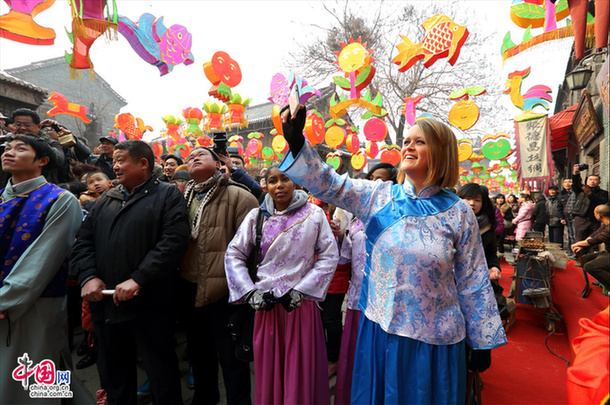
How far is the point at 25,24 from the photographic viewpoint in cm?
325

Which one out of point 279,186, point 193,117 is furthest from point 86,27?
point 193,117

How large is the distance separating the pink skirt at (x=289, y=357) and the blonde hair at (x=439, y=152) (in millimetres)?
1087

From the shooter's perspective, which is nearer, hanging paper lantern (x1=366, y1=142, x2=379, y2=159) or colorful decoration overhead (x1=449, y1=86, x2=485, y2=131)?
colorful decoration overhead (x1=449, y1=86, x2=485, y2=131)

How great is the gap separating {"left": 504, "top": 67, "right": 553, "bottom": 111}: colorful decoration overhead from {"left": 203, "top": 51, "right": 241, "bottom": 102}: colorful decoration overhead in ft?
22.8

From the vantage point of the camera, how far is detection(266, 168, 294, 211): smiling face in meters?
1.98

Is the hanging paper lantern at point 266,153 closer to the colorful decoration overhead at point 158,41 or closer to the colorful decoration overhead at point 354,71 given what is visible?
the colorful decoration overhead at point 354,71

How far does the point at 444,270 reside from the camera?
1333mm

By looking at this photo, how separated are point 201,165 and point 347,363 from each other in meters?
1.81

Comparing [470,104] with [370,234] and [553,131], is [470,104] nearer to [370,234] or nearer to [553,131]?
[553,131]

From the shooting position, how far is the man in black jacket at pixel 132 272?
6.35ft

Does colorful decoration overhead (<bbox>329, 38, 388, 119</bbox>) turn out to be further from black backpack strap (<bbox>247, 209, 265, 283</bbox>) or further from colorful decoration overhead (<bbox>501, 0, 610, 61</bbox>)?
black backpack strap (<bbox>247, 209, 265, 283</bbox>)

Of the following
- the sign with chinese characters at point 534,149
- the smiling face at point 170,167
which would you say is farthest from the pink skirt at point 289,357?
the sign with chinese characters at point 534,149

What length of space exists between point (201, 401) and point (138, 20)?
17.5 feet

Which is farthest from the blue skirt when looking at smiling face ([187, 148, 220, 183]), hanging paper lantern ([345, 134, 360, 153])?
hanging paper lantern ([345, 134, 360, 153])
